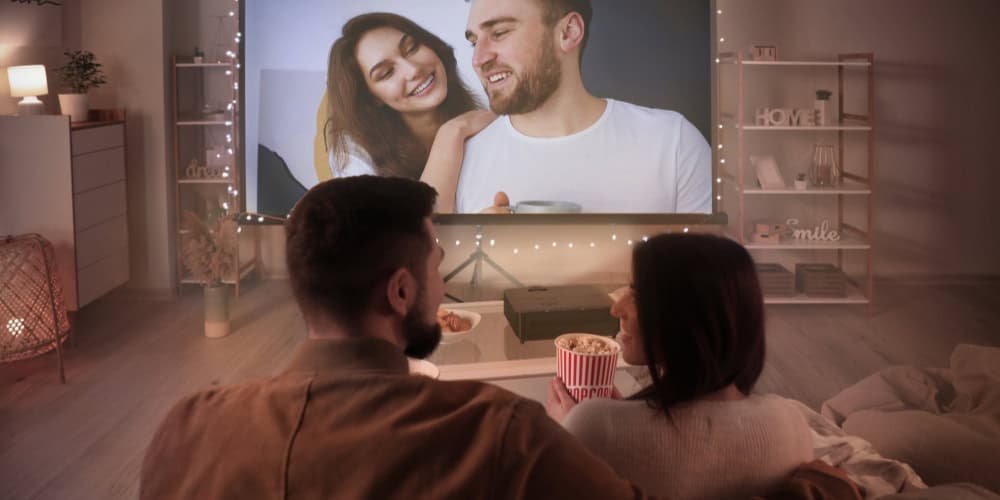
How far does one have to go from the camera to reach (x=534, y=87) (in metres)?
5.07

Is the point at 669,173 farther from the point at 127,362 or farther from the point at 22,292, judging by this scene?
the point at 22,292

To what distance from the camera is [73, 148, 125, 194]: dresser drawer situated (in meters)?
4.65

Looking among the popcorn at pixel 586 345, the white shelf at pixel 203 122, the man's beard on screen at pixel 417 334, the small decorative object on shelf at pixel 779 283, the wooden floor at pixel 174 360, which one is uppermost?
the white shelf at pixel 203 122

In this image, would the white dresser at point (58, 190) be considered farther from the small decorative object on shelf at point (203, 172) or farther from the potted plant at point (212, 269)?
the small decorative object on shelf at point (203, 172)

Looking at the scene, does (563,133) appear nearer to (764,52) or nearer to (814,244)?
(764,52)

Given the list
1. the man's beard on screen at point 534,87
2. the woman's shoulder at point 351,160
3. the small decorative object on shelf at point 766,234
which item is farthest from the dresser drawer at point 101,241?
the small decorative object on shelf at point 766,234

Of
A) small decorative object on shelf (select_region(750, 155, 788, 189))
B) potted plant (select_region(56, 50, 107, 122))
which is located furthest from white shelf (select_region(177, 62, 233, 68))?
small decorative object on shelf (select_region(750, 155, 788, 189))

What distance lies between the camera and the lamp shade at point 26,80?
4.54m

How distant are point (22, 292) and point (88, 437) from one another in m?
0.95

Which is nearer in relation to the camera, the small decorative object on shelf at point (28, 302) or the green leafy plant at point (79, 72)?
the small decorative object on shelf at point (28, 302)

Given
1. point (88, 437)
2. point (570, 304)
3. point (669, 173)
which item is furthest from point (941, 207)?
point (88, 437)

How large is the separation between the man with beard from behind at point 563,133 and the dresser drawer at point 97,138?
1.95 meters

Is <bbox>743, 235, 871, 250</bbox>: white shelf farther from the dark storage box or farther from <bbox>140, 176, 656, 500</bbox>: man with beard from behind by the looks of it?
<bbox>140, 176, 656, 500</bbox>: man with beard from behind

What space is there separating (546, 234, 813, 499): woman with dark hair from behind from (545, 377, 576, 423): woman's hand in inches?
16.8
